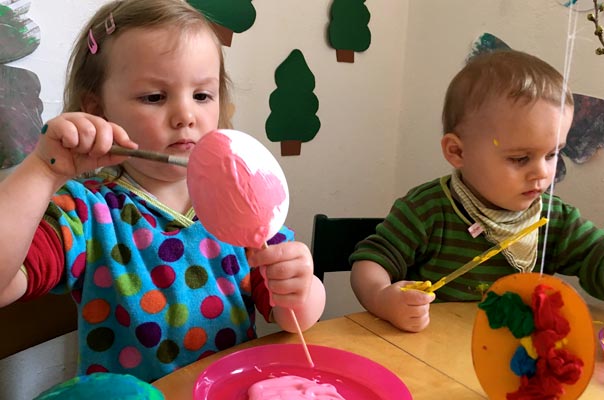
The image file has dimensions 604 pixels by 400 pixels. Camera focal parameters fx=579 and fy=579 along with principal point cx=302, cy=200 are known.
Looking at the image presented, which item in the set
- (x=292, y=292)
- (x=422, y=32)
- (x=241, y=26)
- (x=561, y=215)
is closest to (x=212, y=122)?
(x=292, y=292)

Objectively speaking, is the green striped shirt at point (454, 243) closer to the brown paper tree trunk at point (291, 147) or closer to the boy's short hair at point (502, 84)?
the boy's short hair at point (502, 84)

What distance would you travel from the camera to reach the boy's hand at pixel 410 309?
2.75 ft

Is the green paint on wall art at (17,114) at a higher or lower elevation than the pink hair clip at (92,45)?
lower

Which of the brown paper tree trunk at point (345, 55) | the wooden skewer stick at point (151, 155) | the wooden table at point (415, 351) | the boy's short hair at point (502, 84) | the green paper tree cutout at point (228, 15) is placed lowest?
the wooden table at point (415, 351)

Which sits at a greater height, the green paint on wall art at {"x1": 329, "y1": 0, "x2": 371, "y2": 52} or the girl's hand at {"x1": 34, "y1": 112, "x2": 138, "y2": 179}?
the green paint on wall art at {"x1": 329, "y1": 0, "x2": 371, "y2": 52}

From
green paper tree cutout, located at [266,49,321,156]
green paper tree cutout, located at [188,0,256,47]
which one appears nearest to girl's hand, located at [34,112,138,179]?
green paper tree cutout, located at [188,0,256,47]

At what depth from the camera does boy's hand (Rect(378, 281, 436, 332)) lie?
0.84 meters

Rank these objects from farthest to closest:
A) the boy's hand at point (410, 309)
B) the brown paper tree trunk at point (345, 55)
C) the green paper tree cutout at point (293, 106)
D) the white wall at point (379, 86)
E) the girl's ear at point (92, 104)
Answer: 1. the brown paper tree trunk at point (345, 55)
2. the green paper tree cutout at point (293, 106)
3. the white wall at point (379, 86)
4. the girl's ear at point (92, 104)
5. the boy's hand at point (410, 309)

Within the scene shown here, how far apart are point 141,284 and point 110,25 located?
40cm

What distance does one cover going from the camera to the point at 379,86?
5.69 ft

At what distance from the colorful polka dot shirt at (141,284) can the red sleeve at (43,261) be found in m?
0.03

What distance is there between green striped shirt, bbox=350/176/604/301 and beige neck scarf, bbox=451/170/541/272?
0.02m

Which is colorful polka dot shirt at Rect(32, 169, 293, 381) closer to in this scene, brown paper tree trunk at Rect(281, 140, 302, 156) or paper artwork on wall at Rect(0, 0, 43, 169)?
paper artwork on wall at Rect(0, 0, 43, 169)

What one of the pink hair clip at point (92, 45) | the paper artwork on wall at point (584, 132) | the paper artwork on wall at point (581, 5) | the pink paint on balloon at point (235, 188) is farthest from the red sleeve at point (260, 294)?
the paper artwork on wall at point (581, 5)
